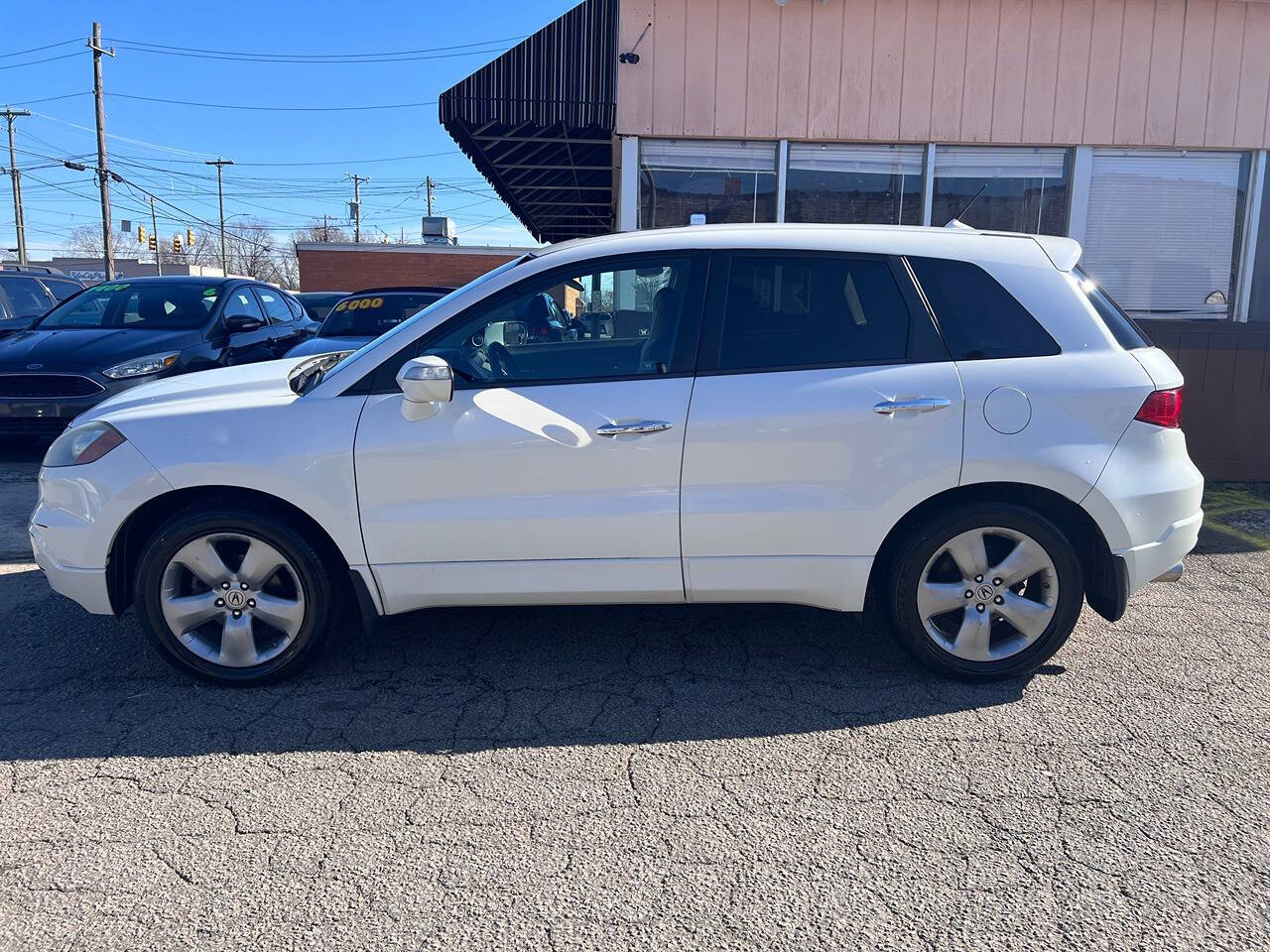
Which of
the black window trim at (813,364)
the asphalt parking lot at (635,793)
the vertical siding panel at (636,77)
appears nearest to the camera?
the asphalt parking lot at (635,793)

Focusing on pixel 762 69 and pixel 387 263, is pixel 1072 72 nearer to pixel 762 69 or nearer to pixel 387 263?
pixel 762 69

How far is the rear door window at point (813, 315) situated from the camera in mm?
3699

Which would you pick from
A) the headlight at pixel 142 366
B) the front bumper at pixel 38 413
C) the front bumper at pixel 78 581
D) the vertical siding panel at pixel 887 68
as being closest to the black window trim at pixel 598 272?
the front bumper at pixel 78 581

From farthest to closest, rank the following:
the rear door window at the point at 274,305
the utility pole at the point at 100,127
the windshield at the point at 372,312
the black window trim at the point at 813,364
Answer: the utility pole at the point at 100,127
the rear door window at the point at 274,305
the windshield at the point at 372,312
the black window trim at the point at 813,364

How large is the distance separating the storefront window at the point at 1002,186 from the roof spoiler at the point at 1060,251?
204 inches

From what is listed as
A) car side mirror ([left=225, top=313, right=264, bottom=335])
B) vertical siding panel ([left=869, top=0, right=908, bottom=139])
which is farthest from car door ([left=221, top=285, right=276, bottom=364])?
vertical siding panel ([left=869, top=0, right=908, bottom=139])

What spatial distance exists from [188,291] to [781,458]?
25.0 feet

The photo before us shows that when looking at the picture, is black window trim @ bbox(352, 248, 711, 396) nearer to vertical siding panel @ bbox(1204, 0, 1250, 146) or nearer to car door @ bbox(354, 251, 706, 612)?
car door @ bbox(354, 251, 706, 612)

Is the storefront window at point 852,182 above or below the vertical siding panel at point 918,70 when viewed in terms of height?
below

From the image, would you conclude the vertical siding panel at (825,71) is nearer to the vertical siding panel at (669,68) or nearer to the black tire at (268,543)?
the vertical siding panel at (669,68)

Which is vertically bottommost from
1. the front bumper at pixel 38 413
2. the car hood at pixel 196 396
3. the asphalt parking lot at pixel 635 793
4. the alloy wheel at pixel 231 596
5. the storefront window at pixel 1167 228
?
the asphalt parking lot at pixel 635 793

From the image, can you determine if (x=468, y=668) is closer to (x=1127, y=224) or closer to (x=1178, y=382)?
(x=1178, y=382)

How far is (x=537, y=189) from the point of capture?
15641 millimetres

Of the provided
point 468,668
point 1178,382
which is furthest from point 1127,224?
point 468,668
